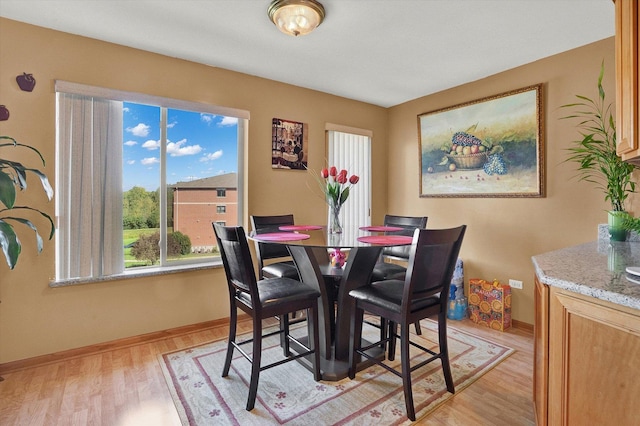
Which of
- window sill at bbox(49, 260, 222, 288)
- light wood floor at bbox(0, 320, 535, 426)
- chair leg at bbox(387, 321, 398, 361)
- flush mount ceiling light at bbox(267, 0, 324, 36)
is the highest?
flush mount ceiling light at bbox(267, 0, 324, 36)

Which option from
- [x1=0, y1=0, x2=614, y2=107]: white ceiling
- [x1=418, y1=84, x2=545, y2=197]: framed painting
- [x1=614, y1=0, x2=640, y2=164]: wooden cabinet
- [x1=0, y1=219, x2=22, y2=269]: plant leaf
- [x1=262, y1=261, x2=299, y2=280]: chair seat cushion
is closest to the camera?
[x1=614, y1=0, x2=640, y2=164]: wooden cabinet

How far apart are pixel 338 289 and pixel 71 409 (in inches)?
69.3

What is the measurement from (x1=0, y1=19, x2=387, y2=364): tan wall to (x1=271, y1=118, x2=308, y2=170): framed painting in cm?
7

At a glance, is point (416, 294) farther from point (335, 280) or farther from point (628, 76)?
point (628, 76)

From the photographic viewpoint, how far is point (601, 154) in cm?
234

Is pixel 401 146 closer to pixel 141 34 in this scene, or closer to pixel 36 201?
pixel 141 34

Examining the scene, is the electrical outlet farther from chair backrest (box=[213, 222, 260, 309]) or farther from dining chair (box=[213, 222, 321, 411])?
chair backrest (box=[213, 222, 260, 309])

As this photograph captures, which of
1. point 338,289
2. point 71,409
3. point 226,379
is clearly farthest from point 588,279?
point 71,409

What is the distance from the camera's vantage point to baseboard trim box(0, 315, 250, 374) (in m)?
2.26

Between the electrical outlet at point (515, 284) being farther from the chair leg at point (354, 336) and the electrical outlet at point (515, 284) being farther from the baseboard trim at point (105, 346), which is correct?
the baseboard trim at point (105, 346)

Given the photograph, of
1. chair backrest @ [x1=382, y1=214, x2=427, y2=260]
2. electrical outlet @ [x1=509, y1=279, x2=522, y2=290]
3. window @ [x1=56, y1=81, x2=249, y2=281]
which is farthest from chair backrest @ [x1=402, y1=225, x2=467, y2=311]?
window @ [x1=56, y1=81, x2=249, y2=281]

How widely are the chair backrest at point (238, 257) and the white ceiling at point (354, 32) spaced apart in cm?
146

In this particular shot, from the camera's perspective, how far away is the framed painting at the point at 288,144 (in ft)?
11.1

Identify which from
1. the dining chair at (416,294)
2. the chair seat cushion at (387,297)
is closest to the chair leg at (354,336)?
the dining chair at (416,294)
